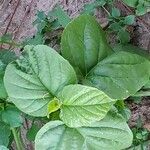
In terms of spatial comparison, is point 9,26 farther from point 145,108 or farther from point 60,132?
point 60,132

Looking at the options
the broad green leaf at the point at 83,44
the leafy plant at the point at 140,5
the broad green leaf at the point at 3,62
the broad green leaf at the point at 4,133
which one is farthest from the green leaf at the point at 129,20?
the broad green leaf at the point at 4,133

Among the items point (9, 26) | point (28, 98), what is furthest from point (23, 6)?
point (28, 98)

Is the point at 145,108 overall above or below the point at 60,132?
below

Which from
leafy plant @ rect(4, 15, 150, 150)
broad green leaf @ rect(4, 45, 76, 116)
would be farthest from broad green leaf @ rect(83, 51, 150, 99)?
broad green leaf @ rect(4, 45, 76, 116)

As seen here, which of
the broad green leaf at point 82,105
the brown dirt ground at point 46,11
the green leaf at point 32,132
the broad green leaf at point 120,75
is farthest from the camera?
the brown dirt ground at point 46,11

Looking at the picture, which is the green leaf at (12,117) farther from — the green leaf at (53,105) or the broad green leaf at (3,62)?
the green leaf at (53,105)

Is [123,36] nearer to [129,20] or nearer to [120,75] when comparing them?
[129,20]

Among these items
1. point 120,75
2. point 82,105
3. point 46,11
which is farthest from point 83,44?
point 46,11
